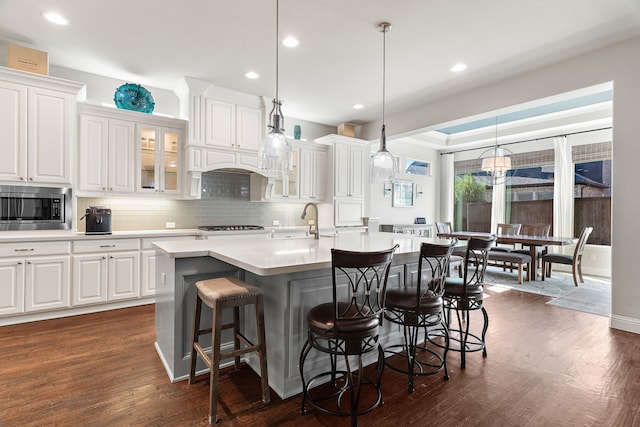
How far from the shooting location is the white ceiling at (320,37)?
9.29 ft

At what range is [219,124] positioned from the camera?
4625mm

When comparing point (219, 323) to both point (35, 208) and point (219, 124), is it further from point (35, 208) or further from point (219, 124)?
point (219, 124)

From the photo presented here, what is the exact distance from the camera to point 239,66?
399cm

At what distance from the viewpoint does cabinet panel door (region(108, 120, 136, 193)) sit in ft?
13.3

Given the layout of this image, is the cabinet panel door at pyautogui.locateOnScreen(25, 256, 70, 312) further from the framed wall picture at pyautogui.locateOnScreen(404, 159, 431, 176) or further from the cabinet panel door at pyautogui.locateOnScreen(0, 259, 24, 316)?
the framed wall picture at pyautogui.locateOnScreen(404, 159, 431, 176)

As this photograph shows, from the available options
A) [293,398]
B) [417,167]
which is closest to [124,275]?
[293,398]

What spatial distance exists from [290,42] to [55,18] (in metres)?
2.13

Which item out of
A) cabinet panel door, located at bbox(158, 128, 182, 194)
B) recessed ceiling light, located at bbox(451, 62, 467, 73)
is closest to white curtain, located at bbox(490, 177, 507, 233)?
recessed ceiling light, located at bbox(451, 62, 467, 73)

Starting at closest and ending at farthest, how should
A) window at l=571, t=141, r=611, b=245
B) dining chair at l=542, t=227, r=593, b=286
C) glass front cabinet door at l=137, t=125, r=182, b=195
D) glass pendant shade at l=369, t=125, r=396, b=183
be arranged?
glass pendant shade at l=369, t=125, r=396, b=183
glass front cabinet door at l=137, t=125, r=182, b=195
dining chair at l=542, t=227, r=593, b=286
window at l=571, t=141, r=611, b=245

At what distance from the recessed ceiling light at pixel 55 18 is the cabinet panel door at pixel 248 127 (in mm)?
2093

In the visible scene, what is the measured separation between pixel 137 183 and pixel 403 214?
18.8 ft

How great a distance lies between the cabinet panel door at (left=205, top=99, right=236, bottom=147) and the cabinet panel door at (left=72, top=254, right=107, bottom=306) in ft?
6.42

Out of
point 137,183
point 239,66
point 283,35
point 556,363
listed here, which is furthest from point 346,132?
point 556,363

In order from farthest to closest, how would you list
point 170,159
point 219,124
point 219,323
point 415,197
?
1. point 415,197
2. point 219,124
3. point 170,159
4. point 219,323
